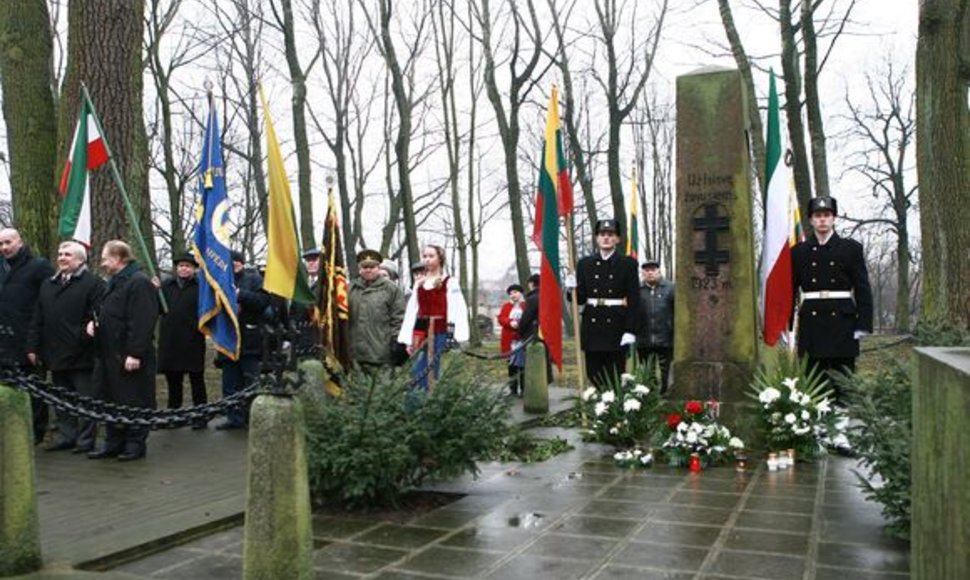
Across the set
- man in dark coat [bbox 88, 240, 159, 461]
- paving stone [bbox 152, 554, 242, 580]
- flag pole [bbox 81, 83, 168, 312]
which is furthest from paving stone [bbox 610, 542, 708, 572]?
flag pole [bbox 81, 83, 168, 312]

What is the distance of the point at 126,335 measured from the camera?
773 centimetres

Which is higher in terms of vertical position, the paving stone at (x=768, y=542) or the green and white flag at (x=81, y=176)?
the green and white flag at (x=81, y=176)

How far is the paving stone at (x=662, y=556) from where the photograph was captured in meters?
4.43

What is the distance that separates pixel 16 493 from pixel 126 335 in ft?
11.9

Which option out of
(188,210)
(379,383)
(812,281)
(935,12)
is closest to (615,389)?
(812,281)

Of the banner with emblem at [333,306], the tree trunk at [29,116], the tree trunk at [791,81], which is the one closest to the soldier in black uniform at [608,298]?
the banner with emblem at [333,306]

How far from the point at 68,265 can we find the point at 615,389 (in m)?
5.12

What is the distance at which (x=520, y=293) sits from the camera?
15383 millimetres

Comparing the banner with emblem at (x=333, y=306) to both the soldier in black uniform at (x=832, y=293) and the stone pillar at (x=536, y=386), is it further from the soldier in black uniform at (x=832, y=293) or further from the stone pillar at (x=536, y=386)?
the soldier in black uniform at (x=832, y=293)

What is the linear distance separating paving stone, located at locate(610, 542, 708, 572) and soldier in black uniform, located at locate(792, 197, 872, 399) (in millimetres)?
3989

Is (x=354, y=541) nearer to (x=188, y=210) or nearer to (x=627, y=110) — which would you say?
(x=627, y=110)

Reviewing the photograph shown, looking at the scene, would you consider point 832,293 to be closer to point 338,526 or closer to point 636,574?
point 636,574

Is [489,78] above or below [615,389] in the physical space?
above

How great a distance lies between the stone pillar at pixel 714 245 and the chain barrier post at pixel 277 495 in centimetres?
513
